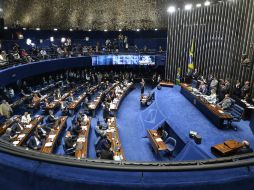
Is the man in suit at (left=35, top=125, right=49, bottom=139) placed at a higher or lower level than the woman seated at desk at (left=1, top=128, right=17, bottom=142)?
lower

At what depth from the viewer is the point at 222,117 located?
33.1ft

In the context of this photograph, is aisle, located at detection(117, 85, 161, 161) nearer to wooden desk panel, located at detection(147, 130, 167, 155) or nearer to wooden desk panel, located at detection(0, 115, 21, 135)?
wooden desk panel, located at detection(147, 130, 167, 155)

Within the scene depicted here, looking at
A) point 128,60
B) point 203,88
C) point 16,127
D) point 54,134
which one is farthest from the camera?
point 128,60

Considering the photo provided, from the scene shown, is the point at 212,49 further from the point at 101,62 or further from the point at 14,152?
the point at 14,152

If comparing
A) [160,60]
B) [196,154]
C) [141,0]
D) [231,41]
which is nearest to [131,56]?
[160,60]

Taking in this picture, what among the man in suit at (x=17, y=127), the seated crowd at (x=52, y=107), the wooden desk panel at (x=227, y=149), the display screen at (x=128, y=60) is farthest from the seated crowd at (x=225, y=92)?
the man in suit at (x=17, y=127)

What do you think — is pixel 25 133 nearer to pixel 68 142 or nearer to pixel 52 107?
pixel 68 142

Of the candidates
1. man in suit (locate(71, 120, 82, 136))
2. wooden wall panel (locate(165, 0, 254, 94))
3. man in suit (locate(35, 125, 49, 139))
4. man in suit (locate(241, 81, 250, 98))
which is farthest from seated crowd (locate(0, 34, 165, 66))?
man in suit (locate(241, 81, 250, 98))

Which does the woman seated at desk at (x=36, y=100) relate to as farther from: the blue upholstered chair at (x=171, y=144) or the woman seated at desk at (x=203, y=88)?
the woman seated at desk at (x=203, y=88)

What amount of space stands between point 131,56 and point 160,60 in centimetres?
293

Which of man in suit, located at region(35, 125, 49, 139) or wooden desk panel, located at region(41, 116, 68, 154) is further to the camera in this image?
man in suit, located at region(35, 125, 49, 139)

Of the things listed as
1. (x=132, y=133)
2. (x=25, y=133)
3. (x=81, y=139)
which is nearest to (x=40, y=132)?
(x=25, y=133)

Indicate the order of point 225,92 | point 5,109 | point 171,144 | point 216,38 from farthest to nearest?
point 216,38, point 225,92, point 5,109, point 171,144

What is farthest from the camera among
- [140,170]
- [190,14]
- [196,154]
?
[190,14]
